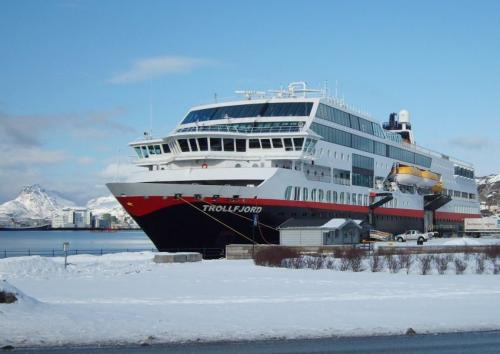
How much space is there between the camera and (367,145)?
2436 inches

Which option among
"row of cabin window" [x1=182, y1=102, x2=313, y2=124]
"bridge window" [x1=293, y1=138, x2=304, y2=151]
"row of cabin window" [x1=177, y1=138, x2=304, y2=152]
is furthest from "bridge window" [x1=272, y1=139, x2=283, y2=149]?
"row of cabin window" [x1=182, y1=102, x2=313, y2=124]

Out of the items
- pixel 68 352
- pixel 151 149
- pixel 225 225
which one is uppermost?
pixel 151 149

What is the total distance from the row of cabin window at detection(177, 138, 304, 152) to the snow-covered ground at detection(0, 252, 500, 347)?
46.9ft

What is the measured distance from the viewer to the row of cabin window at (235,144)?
47125 millimetres

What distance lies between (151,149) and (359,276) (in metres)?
22.6

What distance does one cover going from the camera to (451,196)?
3339 inches

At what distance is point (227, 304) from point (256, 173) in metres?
24.9

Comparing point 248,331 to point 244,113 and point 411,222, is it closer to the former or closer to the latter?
Answer: point 244,113

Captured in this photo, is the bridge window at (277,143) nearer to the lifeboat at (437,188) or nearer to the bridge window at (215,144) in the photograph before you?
the bridge window at (215,144)

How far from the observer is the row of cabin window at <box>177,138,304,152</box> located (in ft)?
155

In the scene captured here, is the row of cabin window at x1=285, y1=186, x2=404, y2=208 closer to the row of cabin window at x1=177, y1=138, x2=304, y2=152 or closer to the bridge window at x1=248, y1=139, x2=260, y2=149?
the row of cabin window at x1=177, y1=138, x2=304, y2=152

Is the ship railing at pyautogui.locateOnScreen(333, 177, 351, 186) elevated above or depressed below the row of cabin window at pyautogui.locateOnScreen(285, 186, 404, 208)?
above

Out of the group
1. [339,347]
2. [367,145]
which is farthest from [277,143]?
[339,347]

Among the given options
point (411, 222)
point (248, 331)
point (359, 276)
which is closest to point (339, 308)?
point (248, 331)
